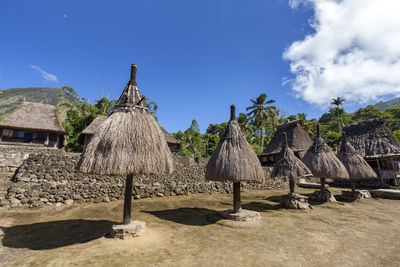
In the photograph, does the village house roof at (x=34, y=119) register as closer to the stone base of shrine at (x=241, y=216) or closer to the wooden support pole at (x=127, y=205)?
the wooden support pole at (x=127, y=205)

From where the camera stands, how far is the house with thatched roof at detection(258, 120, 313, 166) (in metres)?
20.7

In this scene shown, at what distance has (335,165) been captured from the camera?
1085 centimetres

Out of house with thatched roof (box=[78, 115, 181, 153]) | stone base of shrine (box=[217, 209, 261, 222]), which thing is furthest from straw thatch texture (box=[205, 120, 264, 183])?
house with thatched roof (box=[78, 115, 181, 153])

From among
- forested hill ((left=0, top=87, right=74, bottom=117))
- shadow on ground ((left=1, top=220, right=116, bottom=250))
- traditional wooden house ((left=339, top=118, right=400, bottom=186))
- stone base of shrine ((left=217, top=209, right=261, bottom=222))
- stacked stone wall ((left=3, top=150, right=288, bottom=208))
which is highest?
forested hill ((left=0, top=87, right=74, bottom=117))

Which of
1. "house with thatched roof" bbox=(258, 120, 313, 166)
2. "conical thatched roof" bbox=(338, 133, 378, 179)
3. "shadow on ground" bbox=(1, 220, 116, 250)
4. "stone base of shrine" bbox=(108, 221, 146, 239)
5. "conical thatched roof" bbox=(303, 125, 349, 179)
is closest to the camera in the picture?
"shadow on ground" bbox=(1, 220, 116, 250)

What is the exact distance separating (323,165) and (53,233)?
512 inches

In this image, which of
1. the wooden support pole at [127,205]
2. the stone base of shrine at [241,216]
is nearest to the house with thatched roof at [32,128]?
the wooden support pole at [127,205]

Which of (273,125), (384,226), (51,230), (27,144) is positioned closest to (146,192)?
(51,230)

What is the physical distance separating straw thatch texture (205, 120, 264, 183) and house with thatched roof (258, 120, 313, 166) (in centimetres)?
1540

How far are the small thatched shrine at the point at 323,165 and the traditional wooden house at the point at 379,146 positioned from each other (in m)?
8.57

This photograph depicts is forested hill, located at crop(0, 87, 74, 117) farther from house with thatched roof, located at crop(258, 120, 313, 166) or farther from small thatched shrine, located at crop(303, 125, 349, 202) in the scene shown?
small thatched shrine, located at crop(303, 125, 349, 202)

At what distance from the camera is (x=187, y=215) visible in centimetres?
809

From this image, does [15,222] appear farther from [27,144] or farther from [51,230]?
[27,144]

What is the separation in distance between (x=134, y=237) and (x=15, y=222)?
15.8 ft
